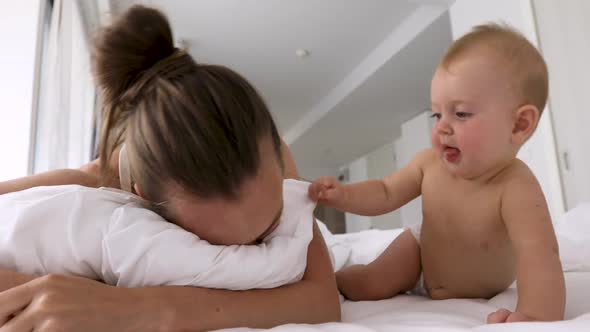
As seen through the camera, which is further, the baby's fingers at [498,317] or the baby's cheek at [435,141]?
the baby's cheek at [435,141]

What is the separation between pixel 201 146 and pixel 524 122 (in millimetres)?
590

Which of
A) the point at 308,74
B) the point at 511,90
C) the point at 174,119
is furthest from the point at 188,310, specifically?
the point at 308,74

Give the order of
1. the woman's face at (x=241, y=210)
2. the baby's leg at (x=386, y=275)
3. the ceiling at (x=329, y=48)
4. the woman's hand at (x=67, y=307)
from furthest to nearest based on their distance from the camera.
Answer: the ceiling at (x=329, y=48) < the baby's leg at (x=386, y=275) < the woman's face at (x=241, y=210) < the woman's hand at (x=67, y=307)

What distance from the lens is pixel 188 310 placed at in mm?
515

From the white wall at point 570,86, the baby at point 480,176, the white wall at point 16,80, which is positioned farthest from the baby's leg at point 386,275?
the white wall at point 570,86

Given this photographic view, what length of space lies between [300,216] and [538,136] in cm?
211

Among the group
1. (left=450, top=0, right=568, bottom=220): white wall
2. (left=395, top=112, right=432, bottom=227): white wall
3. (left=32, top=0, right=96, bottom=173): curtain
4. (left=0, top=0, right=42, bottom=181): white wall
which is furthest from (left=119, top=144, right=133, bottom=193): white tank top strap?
(left=395, top=112, right=432, bottom=227): white wall

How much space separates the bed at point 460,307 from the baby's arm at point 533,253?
0.17 ft

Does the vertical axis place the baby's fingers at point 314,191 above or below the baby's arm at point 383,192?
above

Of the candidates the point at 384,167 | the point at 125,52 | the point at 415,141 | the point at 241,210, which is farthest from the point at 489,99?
the point at 384,167

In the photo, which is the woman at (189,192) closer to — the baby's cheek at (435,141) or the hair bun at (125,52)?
the hair bun at (125,52)

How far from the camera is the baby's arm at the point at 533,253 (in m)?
0.62

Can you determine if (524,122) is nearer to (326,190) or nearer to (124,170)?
(326,190)

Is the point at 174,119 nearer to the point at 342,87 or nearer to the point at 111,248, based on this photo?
the point at 111,248
